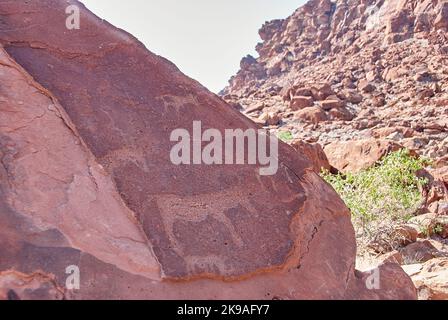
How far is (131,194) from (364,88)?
25642mm

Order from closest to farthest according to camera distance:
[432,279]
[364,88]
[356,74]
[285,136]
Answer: [432,279]
[285,136]
[364,88]
[356,74]

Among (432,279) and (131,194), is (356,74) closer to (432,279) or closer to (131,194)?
(432,279)

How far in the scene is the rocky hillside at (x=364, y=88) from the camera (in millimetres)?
12773

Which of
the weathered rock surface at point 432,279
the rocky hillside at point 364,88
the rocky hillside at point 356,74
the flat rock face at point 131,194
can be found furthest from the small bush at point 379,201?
the rocky hillside at point 356,74

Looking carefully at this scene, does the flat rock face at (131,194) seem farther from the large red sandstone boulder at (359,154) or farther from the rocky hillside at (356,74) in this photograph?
the rocky hillside at (356,74)

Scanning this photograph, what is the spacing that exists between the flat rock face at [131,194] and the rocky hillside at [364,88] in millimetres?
2072

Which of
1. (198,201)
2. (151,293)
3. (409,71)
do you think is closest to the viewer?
(151,293)

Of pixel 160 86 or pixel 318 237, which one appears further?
pixel 160 86

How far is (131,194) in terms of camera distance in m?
2.76

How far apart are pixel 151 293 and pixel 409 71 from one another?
27288 millimetres

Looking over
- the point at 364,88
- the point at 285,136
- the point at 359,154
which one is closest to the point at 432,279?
the point at 285,136

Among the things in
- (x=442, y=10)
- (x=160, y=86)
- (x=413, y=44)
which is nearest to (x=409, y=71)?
(x=413, y=44)

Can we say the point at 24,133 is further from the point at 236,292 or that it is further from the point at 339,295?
the point at 339,295

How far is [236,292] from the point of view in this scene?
2551 millimetres
